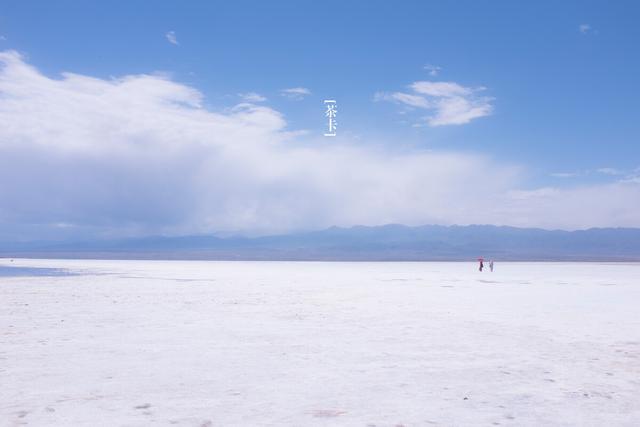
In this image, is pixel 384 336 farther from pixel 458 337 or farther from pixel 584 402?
pixel 584 402

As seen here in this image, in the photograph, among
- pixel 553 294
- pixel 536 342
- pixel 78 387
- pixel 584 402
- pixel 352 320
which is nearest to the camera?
pixel 584 402

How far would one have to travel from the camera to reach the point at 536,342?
1222 cm

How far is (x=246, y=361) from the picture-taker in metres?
10.1

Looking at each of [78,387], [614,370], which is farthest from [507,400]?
[78,387]

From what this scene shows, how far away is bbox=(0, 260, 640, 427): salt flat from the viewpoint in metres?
6.96

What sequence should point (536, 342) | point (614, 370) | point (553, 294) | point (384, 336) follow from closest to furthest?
point (614, 370), point (536, 342), point (384, 336), point (553, 294)

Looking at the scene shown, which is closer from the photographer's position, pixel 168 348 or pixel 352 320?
pixel 168 348

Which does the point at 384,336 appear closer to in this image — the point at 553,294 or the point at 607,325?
the point at 607,325

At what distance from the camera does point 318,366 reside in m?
9.70

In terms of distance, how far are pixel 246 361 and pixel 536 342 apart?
21.2ft

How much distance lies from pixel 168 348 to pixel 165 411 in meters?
4.50

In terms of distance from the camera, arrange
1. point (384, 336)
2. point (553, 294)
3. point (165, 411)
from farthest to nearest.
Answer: point (553, 294) → point (384, 336) → point (165, 411)

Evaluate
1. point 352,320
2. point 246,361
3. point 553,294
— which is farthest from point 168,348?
point 553,294

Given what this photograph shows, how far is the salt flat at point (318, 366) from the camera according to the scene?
6957 millimetres
